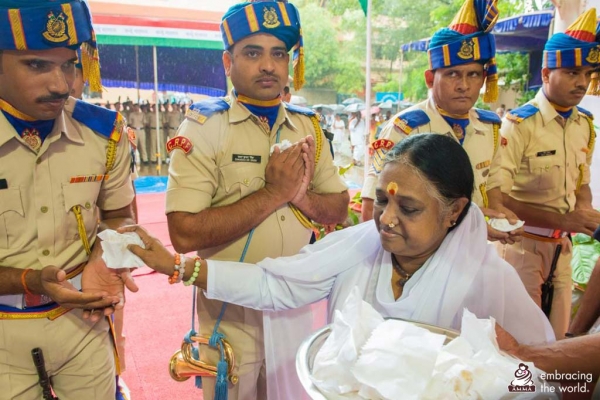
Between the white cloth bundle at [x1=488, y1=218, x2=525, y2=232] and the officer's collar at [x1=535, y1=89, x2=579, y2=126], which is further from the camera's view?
the officer's collar at [x1=535, y1=89, x2=579, y2=126]

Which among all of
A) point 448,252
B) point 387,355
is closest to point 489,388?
point 387,355

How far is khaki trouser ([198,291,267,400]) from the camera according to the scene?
6.88 feet

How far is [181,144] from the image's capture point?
1.97 metres

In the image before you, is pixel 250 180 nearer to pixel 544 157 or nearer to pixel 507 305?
pixel 507 305

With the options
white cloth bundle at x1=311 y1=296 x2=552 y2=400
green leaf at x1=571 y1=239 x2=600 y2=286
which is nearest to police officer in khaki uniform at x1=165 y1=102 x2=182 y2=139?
green leaf at x1=571 y1=239 x2=600 y2=286

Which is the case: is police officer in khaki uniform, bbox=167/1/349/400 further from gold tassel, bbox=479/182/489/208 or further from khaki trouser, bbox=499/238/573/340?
khaki trouser, bbox=499/238/573/340

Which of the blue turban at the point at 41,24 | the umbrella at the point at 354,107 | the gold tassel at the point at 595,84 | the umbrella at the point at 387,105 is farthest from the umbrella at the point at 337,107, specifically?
the blue turban at the point at 41,24

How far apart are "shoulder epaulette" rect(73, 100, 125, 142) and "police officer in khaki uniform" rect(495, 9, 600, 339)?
245 cm

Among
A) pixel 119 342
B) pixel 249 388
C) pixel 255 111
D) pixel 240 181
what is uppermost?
pixel 255 111

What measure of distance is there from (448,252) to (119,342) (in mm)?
2553

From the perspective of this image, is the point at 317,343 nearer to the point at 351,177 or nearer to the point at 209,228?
the point at 209,228

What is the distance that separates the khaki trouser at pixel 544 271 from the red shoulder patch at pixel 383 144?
142cm

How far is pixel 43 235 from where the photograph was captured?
1771 millimetres

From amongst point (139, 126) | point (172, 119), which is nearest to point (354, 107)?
point (172, 119)
